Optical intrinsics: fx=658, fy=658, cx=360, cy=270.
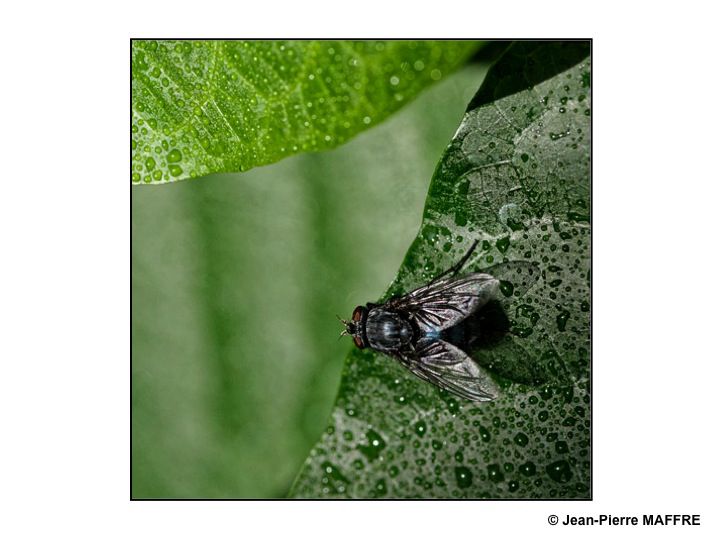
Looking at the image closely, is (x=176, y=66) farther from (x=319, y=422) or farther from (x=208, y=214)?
(x=319, y=422)

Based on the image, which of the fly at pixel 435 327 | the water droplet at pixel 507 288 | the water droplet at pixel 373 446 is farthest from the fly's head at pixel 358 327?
the water droplet at pixel 507 288

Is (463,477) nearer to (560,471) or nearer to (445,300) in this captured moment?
(560,471)

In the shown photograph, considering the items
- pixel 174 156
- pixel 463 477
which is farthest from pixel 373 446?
pixel 174 156

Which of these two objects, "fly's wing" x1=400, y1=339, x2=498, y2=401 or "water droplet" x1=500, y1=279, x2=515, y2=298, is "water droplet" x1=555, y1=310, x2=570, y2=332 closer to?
"water droplet" x1=500, y1=279, x2=515, y2=298

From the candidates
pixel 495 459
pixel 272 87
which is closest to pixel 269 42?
pixel 272 87

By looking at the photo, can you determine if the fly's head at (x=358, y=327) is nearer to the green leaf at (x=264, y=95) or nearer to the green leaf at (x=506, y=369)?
the green leaf at (x=506, y=369)
